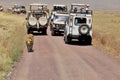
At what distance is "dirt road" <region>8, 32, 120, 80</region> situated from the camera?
54.8 ft

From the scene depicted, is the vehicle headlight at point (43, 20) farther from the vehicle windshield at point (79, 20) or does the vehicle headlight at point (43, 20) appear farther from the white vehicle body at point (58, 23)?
the vehicle windshield at point (79, 20)

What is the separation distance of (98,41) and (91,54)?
27.0 ft

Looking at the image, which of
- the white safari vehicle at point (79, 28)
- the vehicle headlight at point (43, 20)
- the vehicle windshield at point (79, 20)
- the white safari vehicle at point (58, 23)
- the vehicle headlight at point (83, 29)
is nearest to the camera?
the vehicle headlight at point (83, 29)

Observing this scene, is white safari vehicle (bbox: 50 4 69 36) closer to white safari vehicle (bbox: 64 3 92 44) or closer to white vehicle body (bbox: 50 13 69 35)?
white vehicle body (bbox: 50 13 69 35)

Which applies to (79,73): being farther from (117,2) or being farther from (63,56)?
(117,2)

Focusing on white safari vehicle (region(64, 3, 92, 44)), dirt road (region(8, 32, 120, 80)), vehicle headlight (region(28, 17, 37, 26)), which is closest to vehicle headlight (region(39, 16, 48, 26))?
vehicle headlight (region(28, 17, 37, 26))

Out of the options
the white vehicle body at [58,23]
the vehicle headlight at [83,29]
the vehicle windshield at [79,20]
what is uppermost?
the vehicle windshield at [79,20]

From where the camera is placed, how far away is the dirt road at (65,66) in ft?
54.8

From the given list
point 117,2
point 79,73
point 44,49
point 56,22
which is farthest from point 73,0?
point 79,73

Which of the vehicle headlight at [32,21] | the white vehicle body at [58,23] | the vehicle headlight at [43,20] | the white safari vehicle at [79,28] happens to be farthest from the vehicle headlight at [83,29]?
the vehicle headlight at [32,21]

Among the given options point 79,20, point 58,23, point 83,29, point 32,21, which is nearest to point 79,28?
point 83,29

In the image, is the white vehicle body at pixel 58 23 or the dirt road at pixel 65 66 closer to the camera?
the dirt road at pixel 65 66

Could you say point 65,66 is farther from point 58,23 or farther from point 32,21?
point 58,23

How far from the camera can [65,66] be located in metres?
19.7
